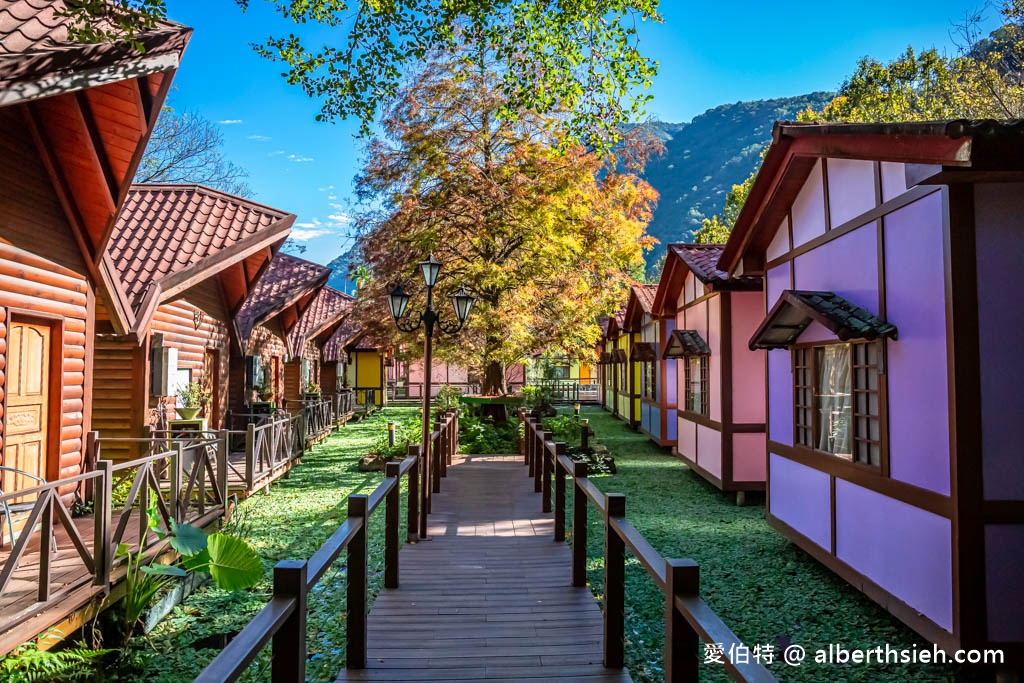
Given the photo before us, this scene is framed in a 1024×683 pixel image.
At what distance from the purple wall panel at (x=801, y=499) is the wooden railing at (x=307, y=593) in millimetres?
4199

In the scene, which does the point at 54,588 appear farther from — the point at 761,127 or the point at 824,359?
the point at 761,127

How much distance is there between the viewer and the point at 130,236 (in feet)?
36.5

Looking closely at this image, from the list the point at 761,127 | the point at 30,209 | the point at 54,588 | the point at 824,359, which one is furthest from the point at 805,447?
the point at 761,127

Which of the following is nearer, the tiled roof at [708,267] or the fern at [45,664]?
the fern at [45,664]

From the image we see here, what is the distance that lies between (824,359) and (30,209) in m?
8.43

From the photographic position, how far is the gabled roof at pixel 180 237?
1005 cm

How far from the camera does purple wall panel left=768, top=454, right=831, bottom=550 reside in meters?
6.75

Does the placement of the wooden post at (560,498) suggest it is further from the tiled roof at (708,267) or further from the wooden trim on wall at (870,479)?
the tiled roof at (708,267)

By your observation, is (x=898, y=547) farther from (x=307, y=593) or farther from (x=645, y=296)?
(x=645, y=296)

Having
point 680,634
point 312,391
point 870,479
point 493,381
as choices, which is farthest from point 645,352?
point 680,634

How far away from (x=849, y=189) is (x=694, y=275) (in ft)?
21.4

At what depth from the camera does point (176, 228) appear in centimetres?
1153

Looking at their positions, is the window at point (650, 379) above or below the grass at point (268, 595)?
above

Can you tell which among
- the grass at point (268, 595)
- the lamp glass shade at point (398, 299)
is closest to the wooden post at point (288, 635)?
the grass at point (268, 595)
